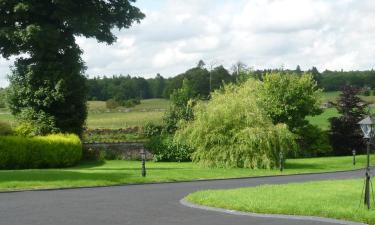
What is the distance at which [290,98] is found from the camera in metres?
54.3

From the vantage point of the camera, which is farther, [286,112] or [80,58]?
[286,112]

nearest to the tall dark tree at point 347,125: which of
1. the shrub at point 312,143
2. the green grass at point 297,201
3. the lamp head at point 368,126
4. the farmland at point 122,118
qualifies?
the shrub at point 312,143

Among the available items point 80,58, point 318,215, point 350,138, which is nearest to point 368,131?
point 318,215

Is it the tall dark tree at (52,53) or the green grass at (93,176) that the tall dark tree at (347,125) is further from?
the tall dark tree at (52,53)

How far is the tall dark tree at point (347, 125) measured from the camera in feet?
183

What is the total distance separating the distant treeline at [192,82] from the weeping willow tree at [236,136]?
6217cm

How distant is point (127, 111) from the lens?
274ft

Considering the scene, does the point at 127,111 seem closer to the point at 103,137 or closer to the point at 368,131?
the point at 103,137

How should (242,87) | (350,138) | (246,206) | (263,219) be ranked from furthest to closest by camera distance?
(350,138)
(242,87)
(246,206)
(263,219)

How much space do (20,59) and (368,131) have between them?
89.3 ft

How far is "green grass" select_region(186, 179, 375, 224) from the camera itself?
14.2 m

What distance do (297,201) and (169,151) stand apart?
26169 mm

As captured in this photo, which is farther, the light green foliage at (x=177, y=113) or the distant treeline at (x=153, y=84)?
the distant treeline at (x=153, y=84)

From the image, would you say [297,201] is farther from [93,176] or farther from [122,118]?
[122,118]
